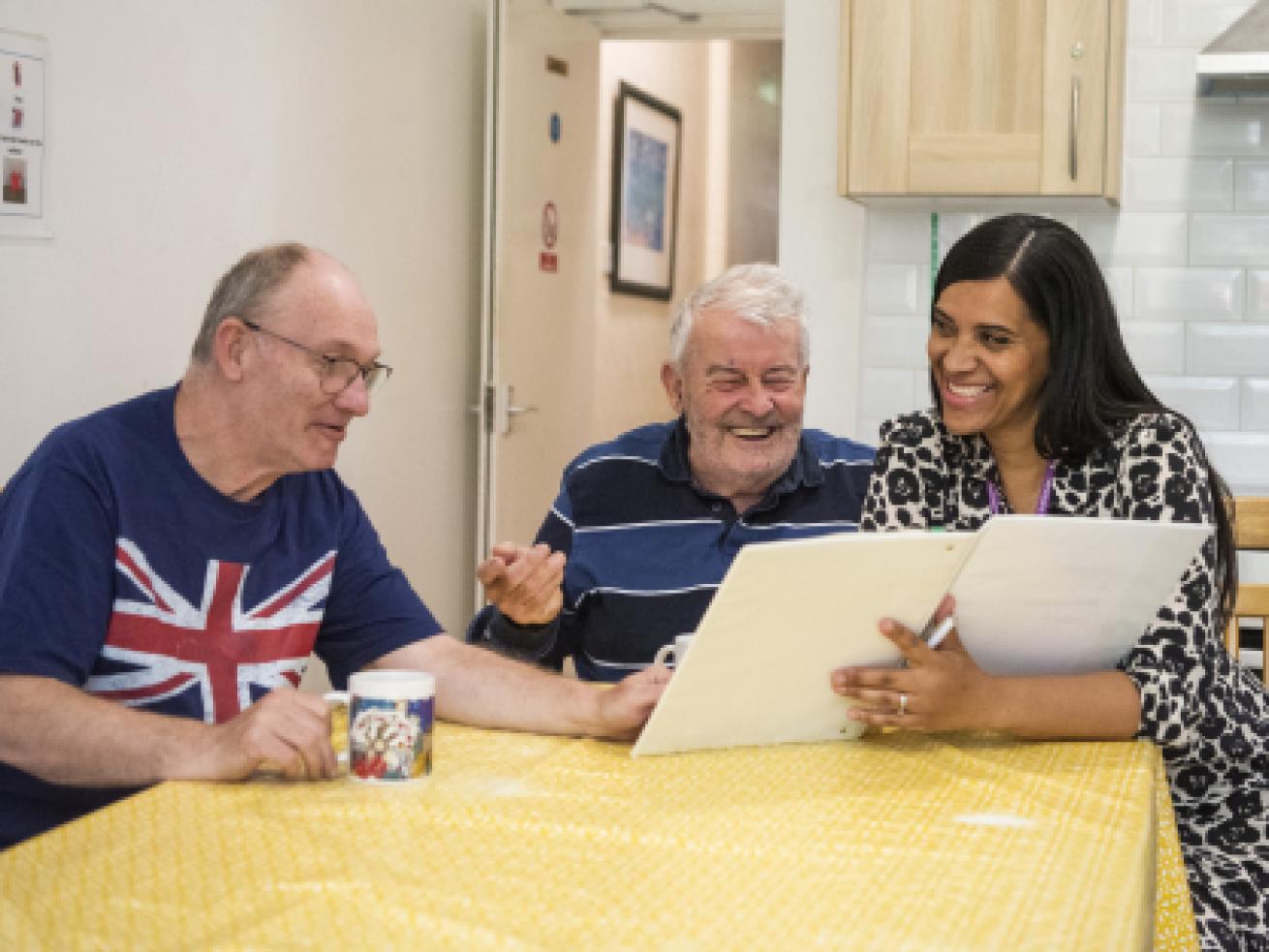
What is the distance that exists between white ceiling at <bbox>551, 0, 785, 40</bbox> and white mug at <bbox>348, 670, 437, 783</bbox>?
3536 millimetres

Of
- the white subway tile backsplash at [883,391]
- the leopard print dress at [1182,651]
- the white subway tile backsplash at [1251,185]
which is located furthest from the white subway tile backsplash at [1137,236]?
the leopard print dress at [1182,651]

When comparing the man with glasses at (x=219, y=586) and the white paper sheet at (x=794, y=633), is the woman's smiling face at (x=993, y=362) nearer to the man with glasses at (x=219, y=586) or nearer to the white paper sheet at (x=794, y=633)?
the white paper sheet at (x=794, y=633)

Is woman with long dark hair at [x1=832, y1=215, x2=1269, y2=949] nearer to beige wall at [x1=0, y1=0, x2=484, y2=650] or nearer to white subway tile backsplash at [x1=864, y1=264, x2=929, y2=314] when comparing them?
beige wall at [x1=0, y1=0, x2=484, y2=650]

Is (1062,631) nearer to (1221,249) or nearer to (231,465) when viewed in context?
(231,465)

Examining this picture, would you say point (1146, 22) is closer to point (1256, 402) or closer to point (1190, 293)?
point (1190, 293)

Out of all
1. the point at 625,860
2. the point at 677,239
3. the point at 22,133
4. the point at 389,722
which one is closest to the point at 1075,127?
the point at 22,133

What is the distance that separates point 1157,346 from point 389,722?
2.68m

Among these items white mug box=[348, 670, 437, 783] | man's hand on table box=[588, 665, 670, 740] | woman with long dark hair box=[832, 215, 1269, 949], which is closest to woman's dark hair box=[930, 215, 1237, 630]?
woman with long dark hair box=[832, 215, 1269, 949]

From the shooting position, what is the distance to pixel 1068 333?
1922 mm

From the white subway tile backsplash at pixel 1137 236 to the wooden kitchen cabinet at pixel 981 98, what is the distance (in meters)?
0.19

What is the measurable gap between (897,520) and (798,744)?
1.52ft

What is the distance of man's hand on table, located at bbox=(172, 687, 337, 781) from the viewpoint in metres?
1.36

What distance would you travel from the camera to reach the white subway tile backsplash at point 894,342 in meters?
3.74

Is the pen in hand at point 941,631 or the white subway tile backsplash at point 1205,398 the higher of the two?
the white subway tile backsplash at point 1205,398
